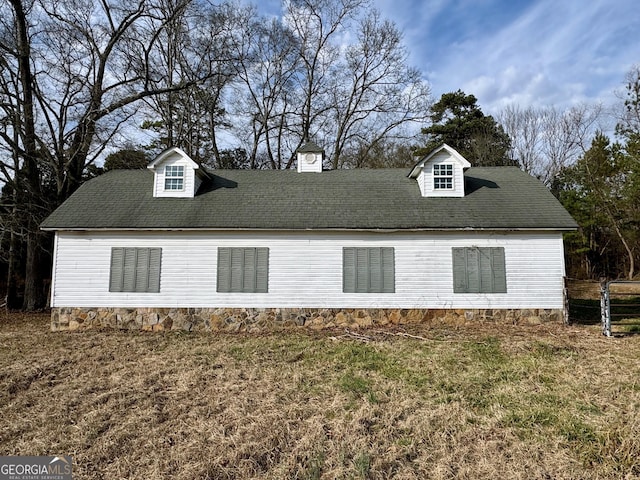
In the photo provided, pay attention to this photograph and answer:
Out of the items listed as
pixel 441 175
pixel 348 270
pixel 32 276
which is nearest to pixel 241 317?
pixel 348 270

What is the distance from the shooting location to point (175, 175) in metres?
13.3

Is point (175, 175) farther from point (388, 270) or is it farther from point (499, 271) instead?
point (499, 271)

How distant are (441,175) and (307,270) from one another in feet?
19.2

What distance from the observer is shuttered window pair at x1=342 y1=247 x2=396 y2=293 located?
11508 mm

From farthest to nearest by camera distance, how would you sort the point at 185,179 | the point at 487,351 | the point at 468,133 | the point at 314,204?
the point at 468,133 → the point at 185,179 → the point at 314,204 → the point at 487,351

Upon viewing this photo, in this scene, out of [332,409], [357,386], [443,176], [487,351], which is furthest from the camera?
[443,176]

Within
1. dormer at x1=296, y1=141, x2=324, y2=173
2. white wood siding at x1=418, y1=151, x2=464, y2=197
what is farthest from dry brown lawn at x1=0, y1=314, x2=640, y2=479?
dormer at x1=296, y1=141, x2=324, y2=173

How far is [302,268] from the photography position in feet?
38.2

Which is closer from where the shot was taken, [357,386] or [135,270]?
[357,386]

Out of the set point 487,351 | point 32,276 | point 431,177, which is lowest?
point 487,351

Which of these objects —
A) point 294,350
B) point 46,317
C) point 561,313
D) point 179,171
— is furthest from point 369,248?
point 46,317

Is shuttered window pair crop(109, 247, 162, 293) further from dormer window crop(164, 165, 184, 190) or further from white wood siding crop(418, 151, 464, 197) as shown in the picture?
white wood siding crop(418, 151, 464, 197)

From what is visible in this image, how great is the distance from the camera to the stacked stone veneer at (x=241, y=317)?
37.3ft

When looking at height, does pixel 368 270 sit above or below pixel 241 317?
above
